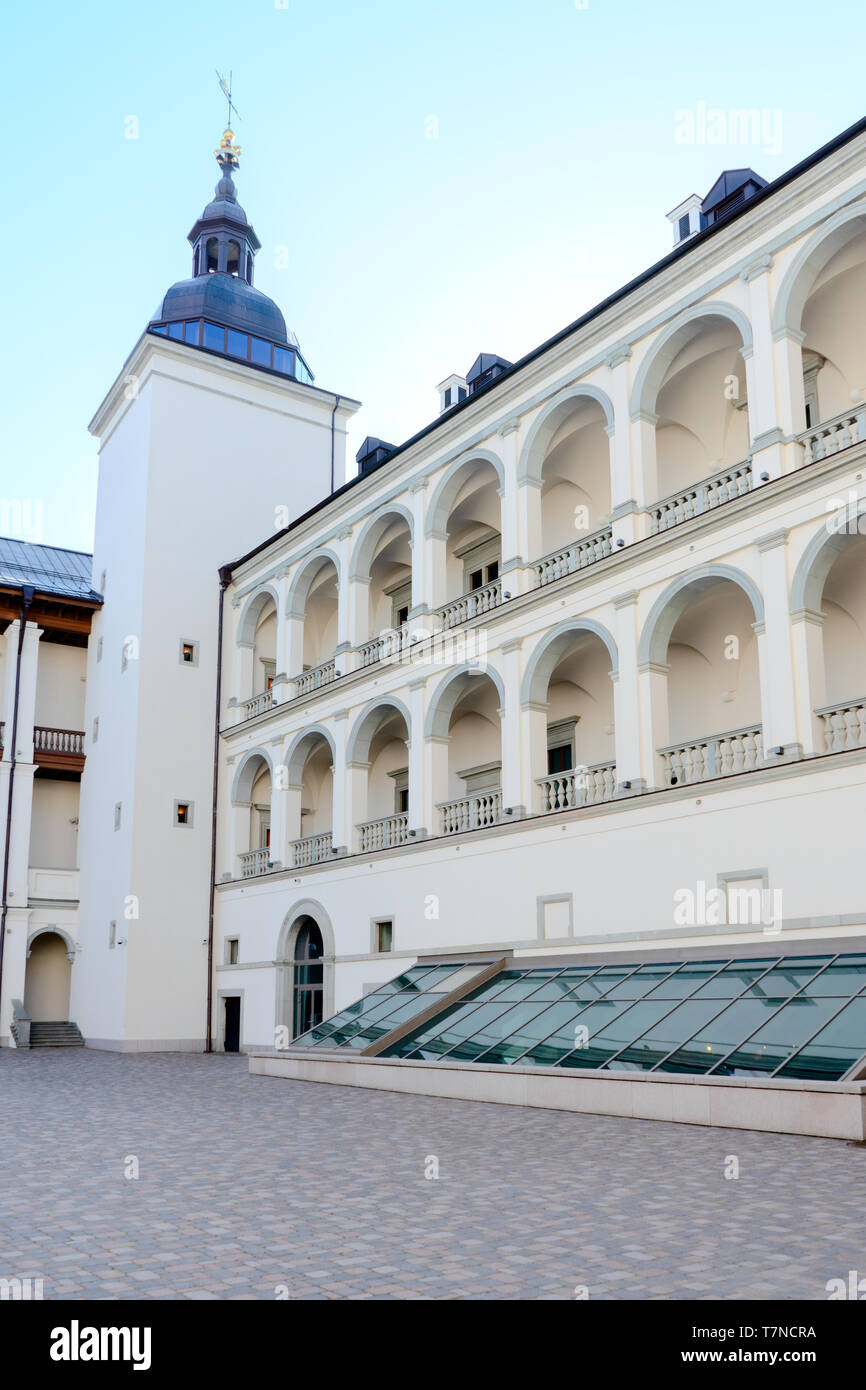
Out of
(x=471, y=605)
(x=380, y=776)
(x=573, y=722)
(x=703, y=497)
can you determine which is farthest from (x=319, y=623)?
(x=703, y=497)

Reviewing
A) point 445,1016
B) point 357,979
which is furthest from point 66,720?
point 445,1016

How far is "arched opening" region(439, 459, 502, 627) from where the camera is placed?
2372 cm

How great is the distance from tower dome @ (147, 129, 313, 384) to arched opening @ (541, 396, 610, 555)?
46.6 feet

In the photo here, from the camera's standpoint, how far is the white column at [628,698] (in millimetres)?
18766

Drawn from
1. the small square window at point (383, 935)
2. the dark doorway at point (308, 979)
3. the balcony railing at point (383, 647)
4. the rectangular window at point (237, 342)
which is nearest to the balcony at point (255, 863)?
the dark doorway at point (308, 979)

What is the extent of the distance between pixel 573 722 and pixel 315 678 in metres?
7.59

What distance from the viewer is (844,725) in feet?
51.5

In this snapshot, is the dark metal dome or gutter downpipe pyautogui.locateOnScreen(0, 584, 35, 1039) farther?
→ the dark metal dome

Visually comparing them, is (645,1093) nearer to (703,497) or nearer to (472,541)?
(703,497)

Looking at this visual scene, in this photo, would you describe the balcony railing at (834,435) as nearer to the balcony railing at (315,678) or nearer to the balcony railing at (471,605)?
the balcony railing at (471,605)

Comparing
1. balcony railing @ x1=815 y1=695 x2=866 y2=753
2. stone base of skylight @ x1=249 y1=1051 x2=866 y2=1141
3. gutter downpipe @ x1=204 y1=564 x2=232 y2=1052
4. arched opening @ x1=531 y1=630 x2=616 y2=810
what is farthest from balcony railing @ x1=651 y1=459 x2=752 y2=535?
gutter downpipe @ x1=204 y1=564 x2=232 y2=1052

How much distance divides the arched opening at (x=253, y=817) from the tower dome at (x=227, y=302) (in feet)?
40.8

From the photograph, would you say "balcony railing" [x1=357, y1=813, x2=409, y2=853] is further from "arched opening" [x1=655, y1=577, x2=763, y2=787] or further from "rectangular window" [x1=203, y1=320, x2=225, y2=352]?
"rectangular window" [x1=203, y1=320, x2=225, y2=352]
